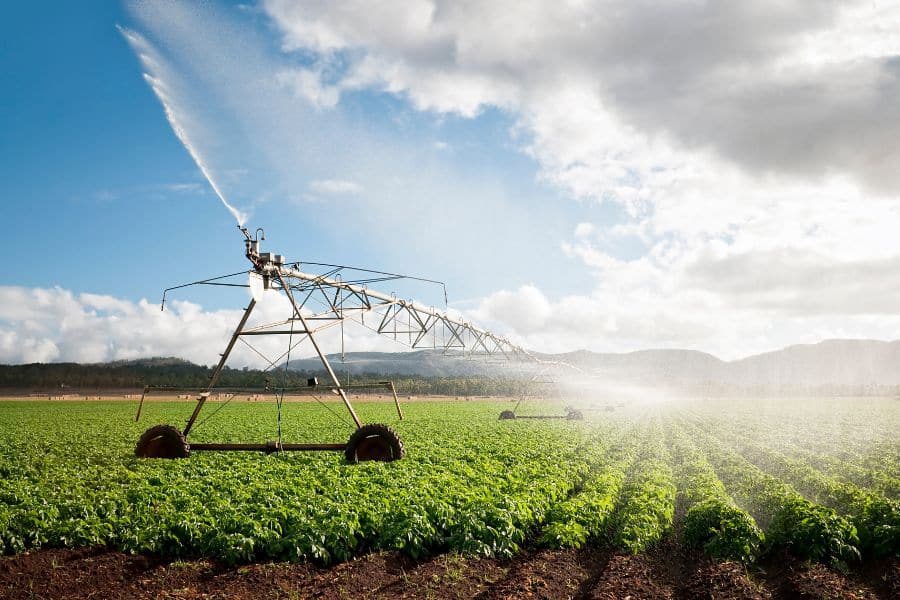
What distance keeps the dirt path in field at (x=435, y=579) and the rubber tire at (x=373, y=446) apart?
8385 mm

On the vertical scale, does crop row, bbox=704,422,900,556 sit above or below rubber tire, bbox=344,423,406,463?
below

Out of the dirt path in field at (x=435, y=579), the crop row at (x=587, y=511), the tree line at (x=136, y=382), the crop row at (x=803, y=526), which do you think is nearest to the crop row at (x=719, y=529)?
the dirt path in field at (x=435, y=579)

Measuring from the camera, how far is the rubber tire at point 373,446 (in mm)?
18609

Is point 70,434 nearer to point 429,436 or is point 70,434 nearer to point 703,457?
point 429,436

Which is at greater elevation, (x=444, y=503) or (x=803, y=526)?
(x=444, y=503)

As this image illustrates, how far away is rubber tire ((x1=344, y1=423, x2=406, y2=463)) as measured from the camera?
1861 cm

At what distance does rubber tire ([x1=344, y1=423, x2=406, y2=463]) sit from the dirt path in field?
8.38m

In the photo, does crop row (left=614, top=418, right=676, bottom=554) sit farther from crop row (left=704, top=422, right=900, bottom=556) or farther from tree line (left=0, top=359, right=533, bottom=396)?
tree line (left=0, top=359, right=533, bottom=396)

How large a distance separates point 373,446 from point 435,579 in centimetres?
977

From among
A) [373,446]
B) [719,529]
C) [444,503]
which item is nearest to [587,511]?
[719,529]

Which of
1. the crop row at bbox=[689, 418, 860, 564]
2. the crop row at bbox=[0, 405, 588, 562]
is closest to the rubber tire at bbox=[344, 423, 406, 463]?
the crop row at bbox=[0, 405, 588, 562]

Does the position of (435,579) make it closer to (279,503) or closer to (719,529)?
(279,503)

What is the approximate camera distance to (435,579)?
30.2ft

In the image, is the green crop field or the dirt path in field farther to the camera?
the green crop field
